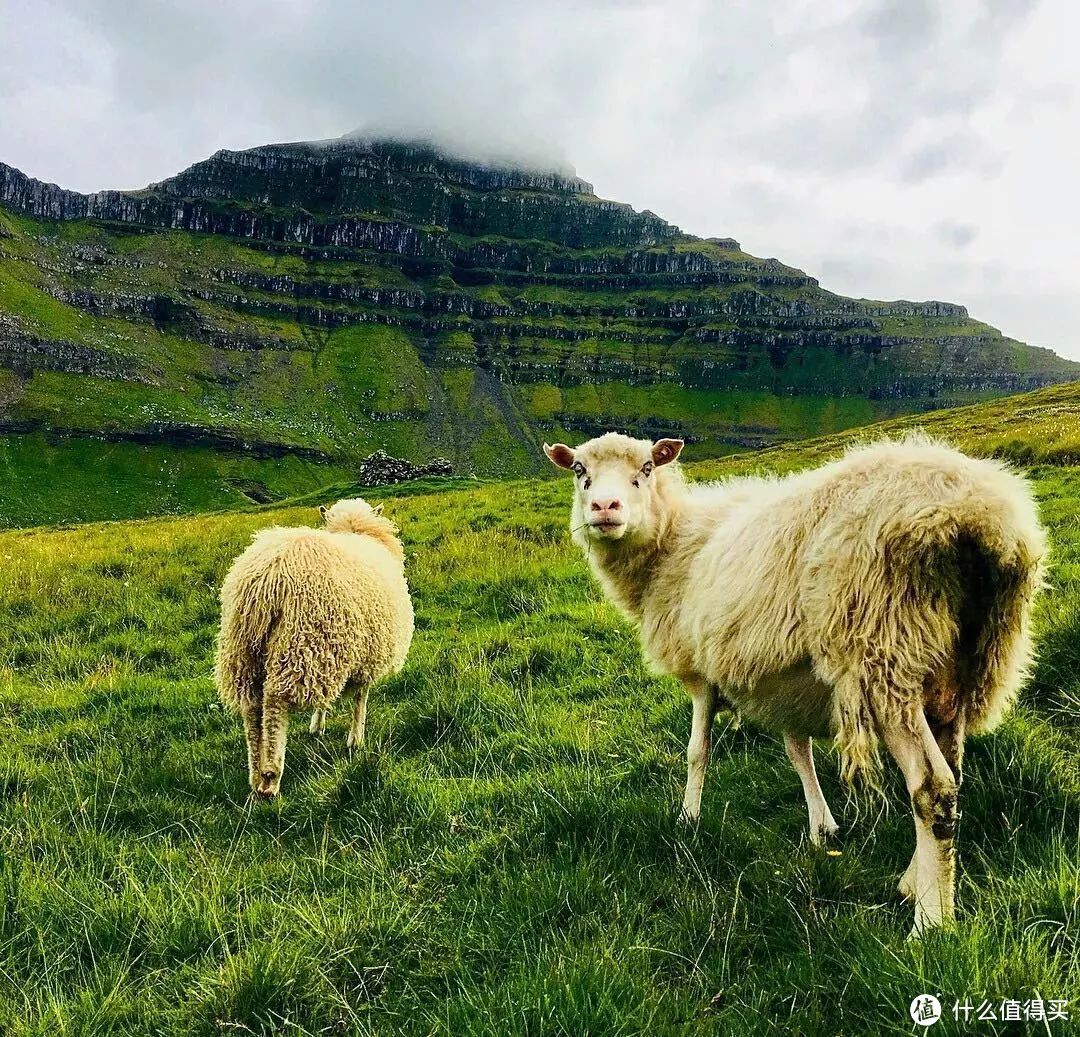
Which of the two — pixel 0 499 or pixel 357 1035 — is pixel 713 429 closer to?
pixel 0 499

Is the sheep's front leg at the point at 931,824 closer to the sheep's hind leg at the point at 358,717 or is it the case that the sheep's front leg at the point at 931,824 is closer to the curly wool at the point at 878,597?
the curly wool at the point at 878,597

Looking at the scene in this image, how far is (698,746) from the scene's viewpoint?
12.8 ft

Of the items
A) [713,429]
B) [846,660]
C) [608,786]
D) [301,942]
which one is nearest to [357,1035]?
[301,942]

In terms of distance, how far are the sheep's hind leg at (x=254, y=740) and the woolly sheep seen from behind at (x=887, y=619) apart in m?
3.26

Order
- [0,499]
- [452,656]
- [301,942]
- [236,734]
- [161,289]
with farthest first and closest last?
[161,289], [0,499], [452,656], [236,734], [301,942]

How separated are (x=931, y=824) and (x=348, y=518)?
6995 millimetres

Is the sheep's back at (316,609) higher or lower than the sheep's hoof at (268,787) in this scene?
higher

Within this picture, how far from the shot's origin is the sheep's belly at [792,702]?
3.40 meters

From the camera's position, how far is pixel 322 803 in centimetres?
449

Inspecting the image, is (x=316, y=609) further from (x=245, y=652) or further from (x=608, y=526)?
(x=608, y=526)

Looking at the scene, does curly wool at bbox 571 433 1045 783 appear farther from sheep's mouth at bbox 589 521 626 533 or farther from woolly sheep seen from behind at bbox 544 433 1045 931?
sheep's mouth at bbox 589 521 626 533

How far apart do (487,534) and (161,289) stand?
618ft

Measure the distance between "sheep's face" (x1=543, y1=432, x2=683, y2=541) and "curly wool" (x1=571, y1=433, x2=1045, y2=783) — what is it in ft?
3.10

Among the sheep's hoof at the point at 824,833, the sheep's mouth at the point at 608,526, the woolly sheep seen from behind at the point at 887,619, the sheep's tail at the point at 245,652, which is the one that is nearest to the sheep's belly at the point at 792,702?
the woolly sheep seen from behind at the point at 887,619
